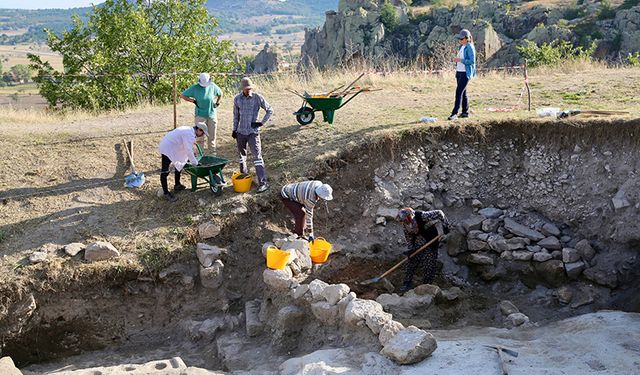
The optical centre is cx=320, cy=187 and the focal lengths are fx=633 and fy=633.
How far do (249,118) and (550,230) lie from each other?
209 inches

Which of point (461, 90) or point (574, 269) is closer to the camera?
point (574, 269)

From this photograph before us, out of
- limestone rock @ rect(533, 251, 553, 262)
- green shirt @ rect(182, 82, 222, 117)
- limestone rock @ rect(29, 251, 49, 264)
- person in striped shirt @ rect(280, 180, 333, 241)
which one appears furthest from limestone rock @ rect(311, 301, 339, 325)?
green shirt @ rect(182, 82, 222, 117)

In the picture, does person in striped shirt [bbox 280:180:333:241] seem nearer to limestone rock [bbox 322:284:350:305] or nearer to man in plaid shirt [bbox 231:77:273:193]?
man in plaid shirt [bbox 231:77:273:193]

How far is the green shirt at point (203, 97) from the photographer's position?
10961 millimetres

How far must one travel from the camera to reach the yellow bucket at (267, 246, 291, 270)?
8.87 m

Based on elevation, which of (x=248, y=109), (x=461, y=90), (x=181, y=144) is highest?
(x=461, y=90)

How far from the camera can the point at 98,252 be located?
9.00m

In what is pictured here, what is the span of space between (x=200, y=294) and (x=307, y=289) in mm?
1859

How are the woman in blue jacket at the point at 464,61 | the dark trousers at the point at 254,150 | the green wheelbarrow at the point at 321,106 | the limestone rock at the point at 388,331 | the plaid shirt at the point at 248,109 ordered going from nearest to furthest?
the limestone rock at the point at 388,331 → the plaid shirt at the point at 248,109 → the dark trousers at the point at 254,150 → the woman in blue jacket at the point at 464,61 → the green wheelbarrow at the point at 321,106

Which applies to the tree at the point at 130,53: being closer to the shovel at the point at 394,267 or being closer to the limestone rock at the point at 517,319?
the shovel at the point at 394,267

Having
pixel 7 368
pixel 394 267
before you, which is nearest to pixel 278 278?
pixel 394 267

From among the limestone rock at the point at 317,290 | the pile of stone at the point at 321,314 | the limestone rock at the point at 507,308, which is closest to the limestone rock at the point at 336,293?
the pile of stone at the point at 321,314

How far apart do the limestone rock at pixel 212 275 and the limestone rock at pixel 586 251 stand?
5674 millimetres

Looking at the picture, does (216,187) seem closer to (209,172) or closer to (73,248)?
(209,172)
